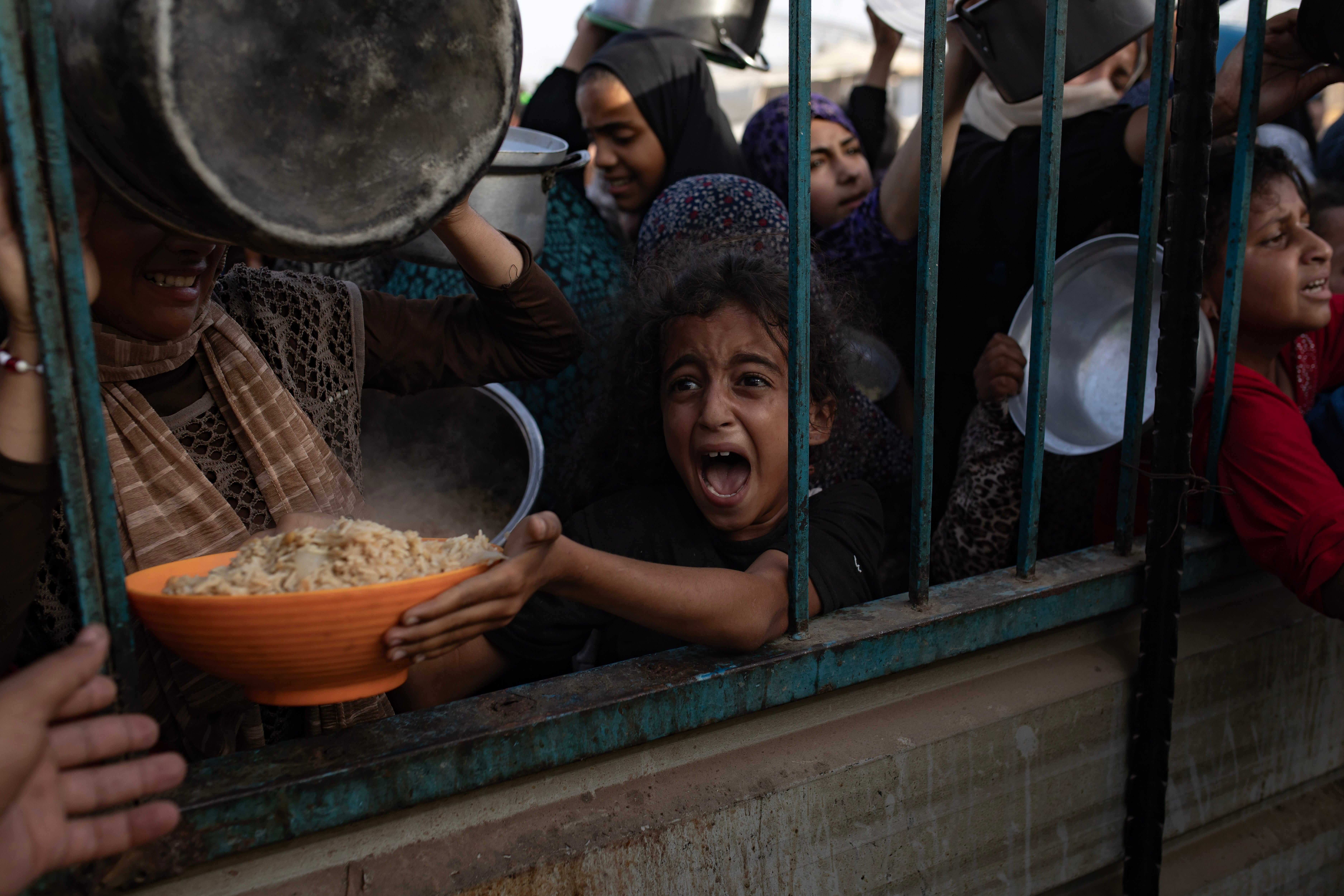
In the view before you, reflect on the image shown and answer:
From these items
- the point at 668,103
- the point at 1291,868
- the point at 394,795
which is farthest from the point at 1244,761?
the point at 668,103

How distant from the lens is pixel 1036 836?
1.62 m

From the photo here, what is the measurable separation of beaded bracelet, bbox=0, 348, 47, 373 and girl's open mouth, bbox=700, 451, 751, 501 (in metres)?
1.05

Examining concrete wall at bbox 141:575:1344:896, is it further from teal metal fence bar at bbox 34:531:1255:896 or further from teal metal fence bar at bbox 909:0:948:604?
teal metal fence bar at bbox 909:0:948:604

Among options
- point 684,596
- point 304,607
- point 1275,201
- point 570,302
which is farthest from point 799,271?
point 1275,201

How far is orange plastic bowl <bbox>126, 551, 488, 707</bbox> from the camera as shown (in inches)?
31.8

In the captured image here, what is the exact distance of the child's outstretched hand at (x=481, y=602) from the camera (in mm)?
866

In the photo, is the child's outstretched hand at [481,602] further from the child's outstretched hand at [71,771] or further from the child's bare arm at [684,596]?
the child's outstretched hand at [71,771]

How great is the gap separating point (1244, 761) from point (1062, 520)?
66cm

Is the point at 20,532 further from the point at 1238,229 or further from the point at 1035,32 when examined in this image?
the point at 1238,229

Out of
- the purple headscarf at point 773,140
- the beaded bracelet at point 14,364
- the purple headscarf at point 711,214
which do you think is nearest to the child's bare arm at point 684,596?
the beaded bracelet at point 14,364

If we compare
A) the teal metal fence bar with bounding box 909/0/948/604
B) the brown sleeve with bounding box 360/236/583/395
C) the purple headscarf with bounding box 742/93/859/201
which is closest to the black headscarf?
the purple headscarf with bounding box 742/93/859/201

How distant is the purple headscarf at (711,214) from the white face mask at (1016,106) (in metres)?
0.63

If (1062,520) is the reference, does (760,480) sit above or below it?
above

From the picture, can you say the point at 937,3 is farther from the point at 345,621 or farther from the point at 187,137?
the point at 345,621
